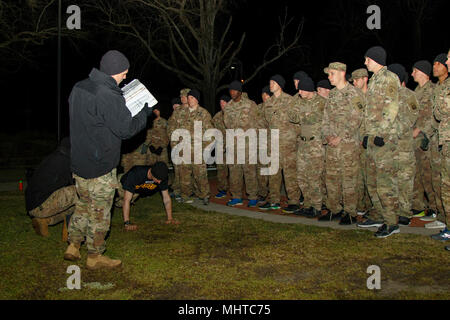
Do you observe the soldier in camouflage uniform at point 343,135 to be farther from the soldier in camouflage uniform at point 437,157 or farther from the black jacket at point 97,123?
the black jacket at point 97,123

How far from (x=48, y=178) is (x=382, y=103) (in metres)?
5.00

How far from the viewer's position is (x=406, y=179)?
7430mm

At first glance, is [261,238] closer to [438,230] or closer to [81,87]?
[438,230]

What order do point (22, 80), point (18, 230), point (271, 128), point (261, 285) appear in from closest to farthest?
1. point (261, 285)
2. point (18, 230)
3. point (271, 128)
4. point (22, 80)

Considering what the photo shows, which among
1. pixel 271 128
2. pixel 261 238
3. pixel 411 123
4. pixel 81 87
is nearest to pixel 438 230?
pixel 411 123

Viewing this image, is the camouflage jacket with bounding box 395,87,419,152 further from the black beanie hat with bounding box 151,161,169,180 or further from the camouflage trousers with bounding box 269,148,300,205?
the black beanie hat with bounding box 151,161,169,180

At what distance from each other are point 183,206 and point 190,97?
223 cm

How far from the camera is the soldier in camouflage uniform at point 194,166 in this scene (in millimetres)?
9484

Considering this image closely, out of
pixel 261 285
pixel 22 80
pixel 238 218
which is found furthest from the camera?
pixel 22 80

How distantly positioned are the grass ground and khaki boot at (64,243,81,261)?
0.31 feet

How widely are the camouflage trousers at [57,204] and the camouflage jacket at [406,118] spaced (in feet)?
16.1

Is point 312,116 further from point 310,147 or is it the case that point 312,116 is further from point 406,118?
point 406,118

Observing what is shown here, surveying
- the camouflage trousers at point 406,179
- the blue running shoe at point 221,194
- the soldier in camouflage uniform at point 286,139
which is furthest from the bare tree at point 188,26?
the camouflage trousers at point 406,179

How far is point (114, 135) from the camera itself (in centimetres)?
535
